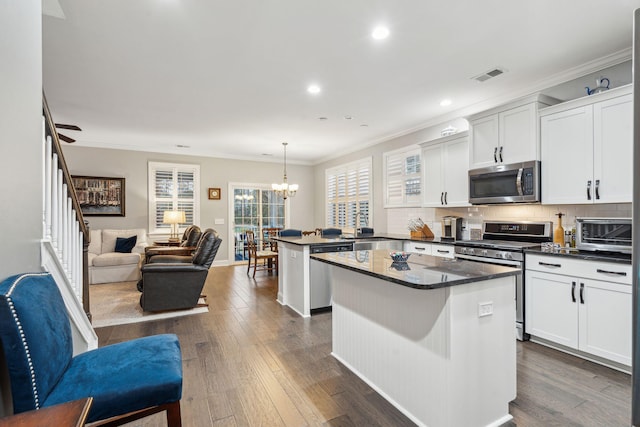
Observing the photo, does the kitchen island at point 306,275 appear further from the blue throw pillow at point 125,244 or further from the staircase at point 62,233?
the blue throw pillow at point 125,244

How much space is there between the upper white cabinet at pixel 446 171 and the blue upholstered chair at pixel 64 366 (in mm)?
3867

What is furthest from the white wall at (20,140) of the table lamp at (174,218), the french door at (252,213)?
the french door at (252,213)

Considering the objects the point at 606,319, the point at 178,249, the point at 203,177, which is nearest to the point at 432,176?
the point at 606,319

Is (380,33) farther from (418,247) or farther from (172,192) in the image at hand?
(172,192)

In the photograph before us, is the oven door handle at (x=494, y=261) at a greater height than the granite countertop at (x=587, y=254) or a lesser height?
lesser

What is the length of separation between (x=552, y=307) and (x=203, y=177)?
7039 mm

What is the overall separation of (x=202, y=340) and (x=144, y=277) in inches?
49.9

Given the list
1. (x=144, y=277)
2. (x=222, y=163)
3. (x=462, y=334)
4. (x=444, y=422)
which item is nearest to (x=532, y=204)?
(x=462, y=334)

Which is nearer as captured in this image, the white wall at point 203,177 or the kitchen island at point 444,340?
the kitchen island at point 444,340

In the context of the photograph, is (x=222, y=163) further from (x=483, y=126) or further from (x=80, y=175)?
(x=483, y=126)

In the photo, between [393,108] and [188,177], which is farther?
[188,177]

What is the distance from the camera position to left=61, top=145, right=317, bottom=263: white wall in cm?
663

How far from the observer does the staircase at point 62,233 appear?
6.50 feet

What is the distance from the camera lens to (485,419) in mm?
1784
